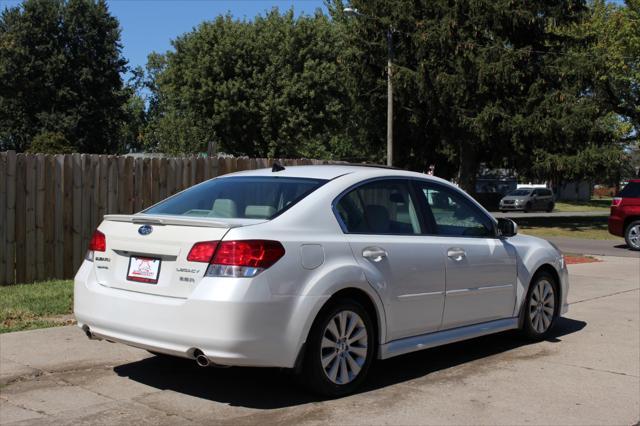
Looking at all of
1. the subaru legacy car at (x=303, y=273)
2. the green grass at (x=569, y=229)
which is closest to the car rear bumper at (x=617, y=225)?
the green grass at (x=569, y=229)

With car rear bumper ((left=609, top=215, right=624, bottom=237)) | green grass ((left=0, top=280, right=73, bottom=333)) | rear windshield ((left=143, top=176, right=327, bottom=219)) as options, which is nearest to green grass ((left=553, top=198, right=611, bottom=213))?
car rear bumper ((left=609, top=215, right=624, bottom=237))

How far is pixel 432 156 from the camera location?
117 ft

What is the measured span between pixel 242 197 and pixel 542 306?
11.5ft

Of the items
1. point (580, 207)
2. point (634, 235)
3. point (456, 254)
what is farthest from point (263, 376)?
point (580, 207)

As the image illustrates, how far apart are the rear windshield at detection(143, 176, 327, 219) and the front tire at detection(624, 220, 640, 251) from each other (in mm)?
15279

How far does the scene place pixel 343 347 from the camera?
16.9 ft

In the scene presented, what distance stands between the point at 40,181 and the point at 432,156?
90.8 ft

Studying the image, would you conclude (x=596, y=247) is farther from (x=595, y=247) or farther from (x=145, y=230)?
(x=145, y=230)

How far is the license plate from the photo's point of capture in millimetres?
4950

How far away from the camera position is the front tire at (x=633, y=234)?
726 inches

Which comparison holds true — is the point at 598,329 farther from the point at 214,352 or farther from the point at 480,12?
the point at 480,12

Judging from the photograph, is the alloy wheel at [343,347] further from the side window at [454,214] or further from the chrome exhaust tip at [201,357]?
the side window at [454,214]

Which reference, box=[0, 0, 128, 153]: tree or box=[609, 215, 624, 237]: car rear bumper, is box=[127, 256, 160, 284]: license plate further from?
box=[0, 0, 128, 153]: tree

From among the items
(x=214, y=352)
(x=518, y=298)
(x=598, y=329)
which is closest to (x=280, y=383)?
(x=214, y=352)
